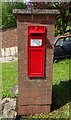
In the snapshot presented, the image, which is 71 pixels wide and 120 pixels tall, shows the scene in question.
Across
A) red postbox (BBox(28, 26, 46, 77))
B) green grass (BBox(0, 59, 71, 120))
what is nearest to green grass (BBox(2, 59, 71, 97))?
green grass (BBox(0, 59, 71, 120))

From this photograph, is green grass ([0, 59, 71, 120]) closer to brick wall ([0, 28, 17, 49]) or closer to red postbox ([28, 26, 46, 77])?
red postbox ([28, 26, 46, 77])

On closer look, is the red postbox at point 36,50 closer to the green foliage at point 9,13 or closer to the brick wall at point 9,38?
the brick wall at point 9,38

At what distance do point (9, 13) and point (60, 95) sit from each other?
70.0ft

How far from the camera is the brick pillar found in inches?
120

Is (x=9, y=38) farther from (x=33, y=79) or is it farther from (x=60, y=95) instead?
(x=33, y=79)

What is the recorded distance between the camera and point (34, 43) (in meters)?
3.13

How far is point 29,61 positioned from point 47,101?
1004 millimetres

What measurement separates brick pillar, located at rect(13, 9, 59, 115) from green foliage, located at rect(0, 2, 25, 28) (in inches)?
735

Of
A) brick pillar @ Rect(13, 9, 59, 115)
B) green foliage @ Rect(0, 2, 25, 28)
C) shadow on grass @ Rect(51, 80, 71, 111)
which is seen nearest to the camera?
brick pillar @ Rect(13, 9, 59, 115)

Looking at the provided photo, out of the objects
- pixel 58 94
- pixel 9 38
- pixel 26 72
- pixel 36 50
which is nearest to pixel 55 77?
pixel 58 94

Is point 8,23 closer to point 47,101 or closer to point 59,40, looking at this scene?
point 59,40

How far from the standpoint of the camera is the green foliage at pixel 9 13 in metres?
22.2

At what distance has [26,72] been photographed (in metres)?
3.31

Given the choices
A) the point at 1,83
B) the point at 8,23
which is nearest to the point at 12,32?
the point at 1,83
